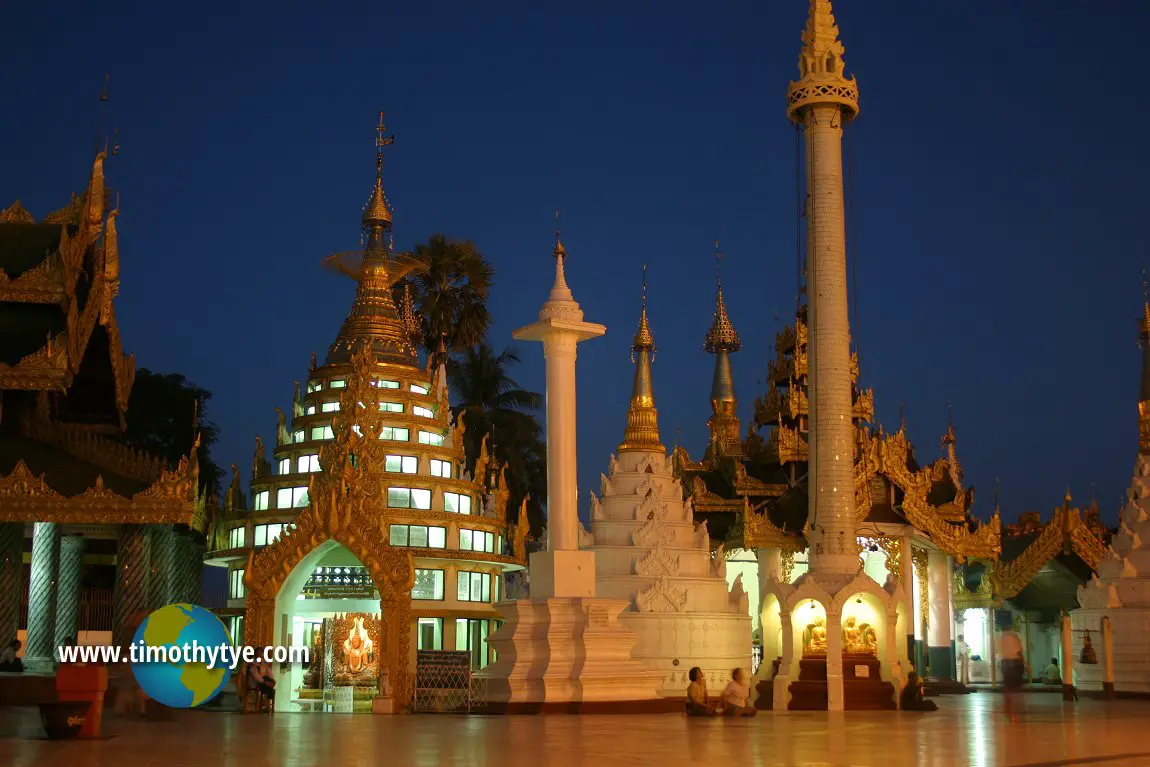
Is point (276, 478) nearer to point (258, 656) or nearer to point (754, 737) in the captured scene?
point (258, 656)

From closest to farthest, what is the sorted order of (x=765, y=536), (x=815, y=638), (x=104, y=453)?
(x=104, y=453) → (x=815, y=638) → (x=765, y=536)

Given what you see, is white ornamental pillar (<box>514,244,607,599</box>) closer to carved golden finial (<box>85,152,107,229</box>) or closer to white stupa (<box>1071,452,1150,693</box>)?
carved golden finial (<box>85,152,107,229</box>)

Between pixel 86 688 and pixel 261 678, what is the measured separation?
290 inches

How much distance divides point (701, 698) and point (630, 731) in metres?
5.15

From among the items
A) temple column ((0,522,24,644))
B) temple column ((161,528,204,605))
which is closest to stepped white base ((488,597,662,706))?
temple column ((161,528,204,605))

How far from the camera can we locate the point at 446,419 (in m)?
32.2

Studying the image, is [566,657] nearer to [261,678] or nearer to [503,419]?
[261,678]

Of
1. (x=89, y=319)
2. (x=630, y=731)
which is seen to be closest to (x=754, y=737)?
(x=630, y=731)

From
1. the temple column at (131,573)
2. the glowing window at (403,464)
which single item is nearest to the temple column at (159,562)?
the temple column at (131,573)

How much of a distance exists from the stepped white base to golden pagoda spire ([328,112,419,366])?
36.0 feet

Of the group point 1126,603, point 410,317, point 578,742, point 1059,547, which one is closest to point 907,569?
point 1126,603

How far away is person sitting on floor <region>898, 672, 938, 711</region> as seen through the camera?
2650cm

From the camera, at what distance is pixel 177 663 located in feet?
53.7

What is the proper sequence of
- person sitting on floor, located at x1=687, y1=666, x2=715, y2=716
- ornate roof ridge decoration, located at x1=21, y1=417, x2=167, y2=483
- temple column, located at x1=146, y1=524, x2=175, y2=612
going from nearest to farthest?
person sitting on floor, located at x1=687, y1=666, x2=715, y2=716 → ornate roof ridge decoration, located at x1=21, y1=417, x2=167, y2=483 → temple column, located at x1=146, y1=524, x2=175, y2=612
